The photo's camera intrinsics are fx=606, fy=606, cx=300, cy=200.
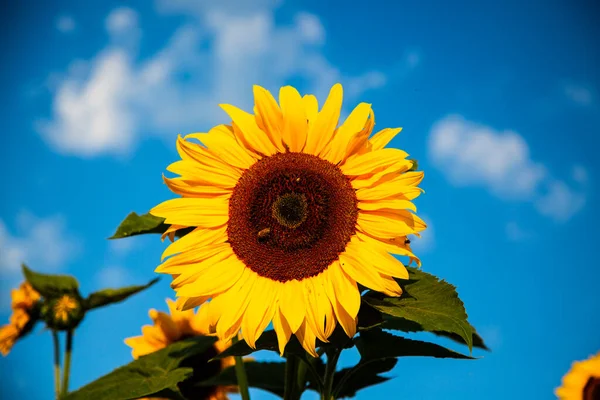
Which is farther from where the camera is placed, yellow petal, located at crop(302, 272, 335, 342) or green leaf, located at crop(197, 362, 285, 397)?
green leaf, located at crop(197, 362, 285, 397)

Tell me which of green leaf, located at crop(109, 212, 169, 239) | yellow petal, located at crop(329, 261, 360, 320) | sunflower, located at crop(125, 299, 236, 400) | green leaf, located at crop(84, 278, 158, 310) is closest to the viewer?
yellow petal, located at crop(329, 261, 360, 320)

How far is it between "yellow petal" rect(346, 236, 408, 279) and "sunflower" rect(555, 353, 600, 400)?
220cm

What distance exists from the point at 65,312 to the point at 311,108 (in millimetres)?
2942

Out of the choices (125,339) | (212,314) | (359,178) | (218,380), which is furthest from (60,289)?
(359,178)

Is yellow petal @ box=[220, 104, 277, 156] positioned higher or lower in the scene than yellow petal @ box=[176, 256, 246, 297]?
higher

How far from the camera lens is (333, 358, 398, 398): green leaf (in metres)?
2.89

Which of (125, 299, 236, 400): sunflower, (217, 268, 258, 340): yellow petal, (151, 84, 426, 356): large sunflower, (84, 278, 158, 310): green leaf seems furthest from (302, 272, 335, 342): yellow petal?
(125, 299, 236, 400): sunflower

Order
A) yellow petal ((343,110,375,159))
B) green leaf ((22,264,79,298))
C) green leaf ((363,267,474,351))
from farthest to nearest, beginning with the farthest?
green leaf ((22,264,79,298)) < yellow petal ((343,110,375,159)) < green leaf ((363,267,474,351))

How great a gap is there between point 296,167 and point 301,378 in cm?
94

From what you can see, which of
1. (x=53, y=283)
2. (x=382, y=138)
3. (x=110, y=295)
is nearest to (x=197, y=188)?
(x=382, y=138)

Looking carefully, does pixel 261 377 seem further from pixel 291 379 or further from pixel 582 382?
pixel 582 382

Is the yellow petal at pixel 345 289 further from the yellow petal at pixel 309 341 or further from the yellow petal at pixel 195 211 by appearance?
the yellow petal at pixel 195 211

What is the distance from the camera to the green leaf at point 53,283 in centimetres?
441

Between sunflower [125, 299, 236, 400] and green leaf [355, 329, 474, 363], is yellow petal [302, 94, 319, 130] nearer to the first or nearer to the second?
green leaf [355, 329, 474, 363]
